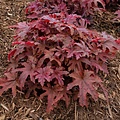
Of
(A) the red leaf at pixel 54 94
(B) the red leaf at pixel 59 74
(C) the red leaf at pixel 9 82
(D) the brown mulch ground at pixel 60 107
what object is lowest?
(D) the brown mulch ground at pixel 60 107

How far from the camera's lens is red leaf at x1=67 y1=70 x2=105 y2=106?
259cm

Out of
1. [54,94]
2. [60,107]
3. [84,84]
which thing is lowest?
[60,107]

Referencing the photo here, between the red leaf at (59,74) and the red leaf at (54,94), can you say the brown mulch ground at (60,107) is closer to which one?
the red leaf at (54,94)

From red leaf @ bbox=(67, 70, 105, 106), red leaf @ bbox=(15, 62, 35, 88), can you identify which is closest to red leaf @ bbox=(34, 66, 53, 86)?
red leaf @ bbox=(15, 62, 35, 88)

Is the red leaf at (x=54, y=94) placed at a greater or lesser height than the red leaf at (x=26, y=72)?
lesser

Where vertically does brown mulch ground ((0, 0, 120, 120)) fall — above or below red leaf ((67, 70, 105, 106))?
below

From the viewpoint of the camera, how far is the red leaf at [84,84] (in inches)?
102

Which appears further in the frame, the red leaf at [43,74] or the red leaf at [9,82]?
the red leaf at [9,82]

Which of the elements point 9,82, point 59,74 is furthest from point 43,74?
point 9,82

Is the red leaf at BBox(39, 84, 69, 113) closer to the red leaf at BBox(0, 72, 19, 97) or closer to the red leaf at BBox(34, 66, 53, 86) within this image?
the red leaf at BBox(34, 66, 53, 86)

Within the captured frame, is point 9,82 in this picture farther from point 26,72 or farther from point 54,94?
point 54,94

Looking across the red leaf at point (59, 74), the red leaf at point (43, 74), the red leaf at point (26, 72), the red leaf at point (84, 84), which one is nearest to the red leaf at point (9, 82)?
the red leaf at point (26, 72)

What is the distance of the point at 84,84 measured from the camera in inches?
102

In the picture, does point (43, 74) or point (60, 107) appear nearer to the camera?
point (43, 74)
